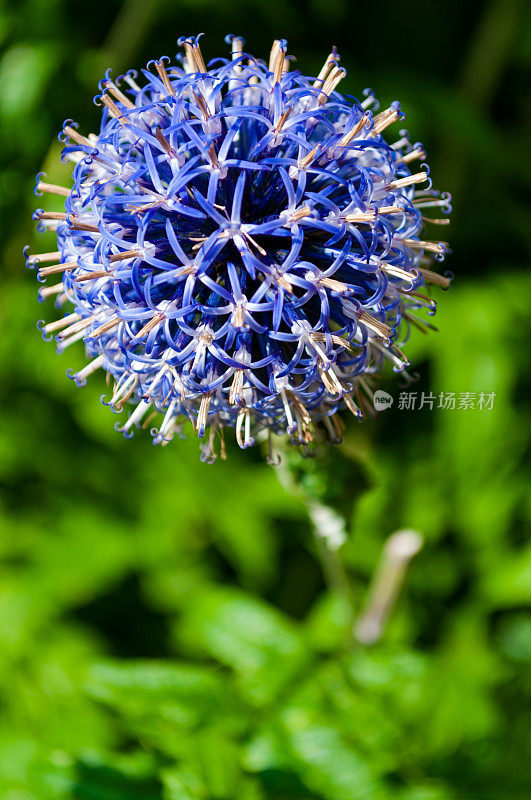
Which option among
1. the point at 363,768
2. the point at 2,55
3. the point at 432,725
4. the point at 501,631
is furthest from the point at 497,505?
the point at 2,55

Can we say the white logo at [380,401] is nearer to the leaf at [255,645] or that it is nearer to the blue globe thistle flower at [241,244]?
the blue globe thistle flower at [241,244]

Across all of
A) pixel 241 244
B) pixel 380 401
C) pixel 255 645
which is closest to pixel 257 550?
pixel 255 645

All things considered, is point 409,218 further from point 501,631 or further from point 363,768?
point 501,631

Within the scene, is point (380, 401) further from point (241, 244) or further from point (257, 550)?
point (257, 550)

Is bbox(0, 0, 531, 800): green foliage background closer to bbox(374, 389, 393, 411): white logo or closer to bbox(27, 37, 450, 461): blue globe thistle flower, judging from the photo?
bbox(374, 389, 393, 411): white logo

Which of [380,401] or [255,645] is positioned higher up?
[380,401]
